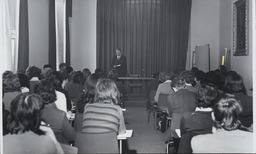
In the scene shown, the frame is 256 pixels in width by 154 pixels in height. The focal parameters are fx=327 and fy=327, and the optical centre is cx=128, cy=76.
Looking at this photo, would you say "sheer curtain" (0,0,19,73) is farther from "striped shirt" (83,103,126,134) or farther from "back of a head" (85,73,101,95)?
"striped shirt" (83,103,126,134)

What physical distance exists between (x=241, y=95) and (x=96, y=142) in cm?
222

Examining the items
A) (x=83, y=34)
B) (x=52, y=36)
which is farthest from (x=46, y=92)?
(x=83, y=34)

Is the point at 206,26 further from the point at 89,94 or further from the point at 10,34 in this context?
the point at 89,94

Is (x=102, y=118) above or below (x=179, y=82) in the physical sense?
below

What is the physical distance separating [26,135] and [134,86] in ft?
26.0

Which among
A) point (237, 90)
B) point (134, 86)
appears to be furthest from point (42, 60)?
point (237, 90)

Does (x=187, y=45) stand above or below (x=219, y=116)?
above

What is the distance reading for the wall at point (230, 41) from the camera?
674cm

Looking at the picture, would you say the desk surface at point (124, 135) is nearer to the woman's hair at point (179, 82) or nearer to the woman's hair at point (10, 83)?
the woman's hair at point (10, 83)

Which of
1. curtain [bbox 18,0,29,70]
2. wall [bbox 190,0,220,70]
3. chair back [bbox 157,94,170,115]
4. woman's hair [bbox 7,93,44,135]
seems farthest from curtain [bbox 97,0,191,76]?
woman's hair [bbox 7,93,44,135]

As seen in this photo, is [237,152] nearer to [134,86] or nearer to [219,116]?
[219,116]

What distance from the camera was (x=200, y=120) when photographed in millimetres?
3008

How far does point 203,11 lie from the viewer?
1093 centimetres

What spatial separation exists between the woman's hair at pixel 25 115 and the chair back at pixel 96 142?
420mm
